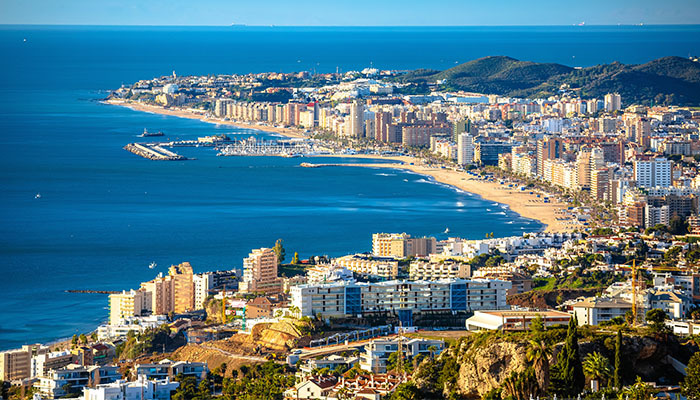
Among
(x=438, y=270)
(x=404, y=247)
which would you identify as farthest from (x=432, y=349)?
(x=404, y=247)

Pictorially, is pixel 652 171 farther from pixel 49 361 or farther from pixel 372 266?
pixel 49 361

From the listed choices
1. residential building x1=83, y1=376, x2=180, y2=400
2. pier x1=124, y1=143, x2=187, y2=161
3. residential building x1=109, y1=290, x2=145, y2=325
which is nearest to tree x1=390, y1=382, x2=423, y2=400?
residential building x1=83, y1=376, x2=180, y2=400

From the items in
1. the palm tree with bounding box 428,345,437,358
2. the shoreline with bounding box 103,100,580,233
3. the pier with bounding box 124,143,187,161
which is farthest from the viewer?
the pier with bounding box 124,143,187,161

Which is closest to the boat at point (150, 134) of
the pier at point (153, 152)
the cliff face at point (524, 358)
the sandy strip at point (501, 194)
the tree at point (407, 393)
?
the pier at point (153, 152)

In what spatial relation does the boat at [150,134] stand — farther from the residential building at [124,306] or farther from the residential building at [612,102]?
the residential building at [124,306]

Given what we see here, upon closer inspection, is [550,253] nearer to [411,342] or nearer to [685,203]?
[685,203]

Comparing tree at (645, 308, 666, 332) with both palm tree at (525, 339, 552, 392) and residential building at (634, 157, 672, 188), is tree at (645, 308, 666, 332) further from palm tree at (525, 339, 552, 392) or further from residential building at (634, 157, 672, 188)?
residential building at (634, 157, 672, 188)

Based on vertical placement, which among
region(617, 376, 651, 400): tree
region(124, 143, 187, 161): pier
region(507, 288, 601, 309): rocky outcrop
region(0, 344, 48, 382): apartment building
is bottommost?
region(0, 344, 48, 382): apartment building
